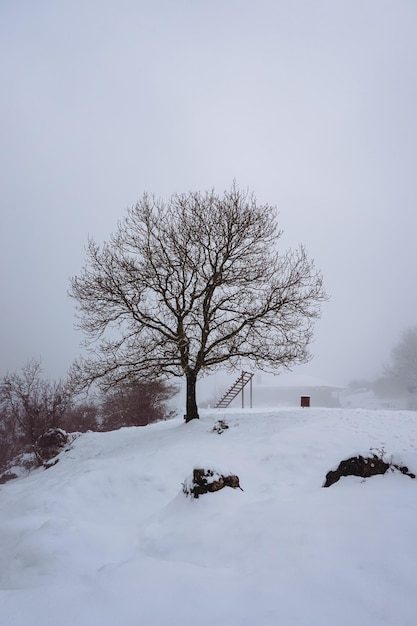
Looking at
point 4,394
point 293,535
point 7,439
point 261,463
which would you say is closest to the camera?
point 293,535

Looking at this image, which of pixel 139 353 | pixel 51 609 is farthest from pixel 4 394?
pixel 51 609

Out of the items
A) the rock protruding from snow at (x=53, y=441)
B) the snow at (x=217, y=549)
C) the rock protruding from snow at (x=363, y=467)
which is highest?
the rock protruding from snow at (x=363, y=467)

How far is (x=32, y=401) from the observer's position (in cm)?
2566

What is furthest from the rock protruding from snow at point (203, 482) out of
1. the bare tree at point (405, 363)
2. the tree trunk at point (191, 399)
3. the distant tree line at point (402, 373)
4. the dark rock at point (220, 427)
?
the bare tree at point (405, 363)

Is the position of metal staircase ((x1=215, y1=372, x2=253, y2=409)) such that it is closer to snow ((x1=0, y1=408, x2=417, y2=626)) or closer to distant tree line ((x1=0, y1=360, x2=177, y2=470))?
distant tree line ((x1=0, y1=360, x2=177, y2=470))

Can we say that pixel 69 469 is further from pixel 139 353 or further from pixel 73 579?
pixel 73 579

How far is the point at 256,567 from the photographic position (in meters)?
4.00

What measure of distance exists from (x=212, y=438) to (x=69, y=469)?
201 inches

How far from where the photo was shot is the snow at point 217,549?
328 cm

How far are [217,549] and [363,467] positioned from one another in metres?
3.39

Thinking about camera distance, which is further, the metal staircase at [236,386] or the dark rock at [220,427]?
the metal staircase at [236,386]

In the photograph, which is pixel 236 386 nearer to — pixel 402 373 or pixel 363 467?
pixel 363 467

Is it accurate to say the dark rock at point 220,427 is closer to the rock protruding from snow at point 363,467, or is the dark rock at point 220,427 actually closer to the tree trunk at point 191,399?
the tree trunk at point 191,399

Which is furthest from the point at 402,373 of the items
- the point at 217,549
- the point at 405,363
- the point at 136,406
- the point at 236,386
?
the point at 217,549
